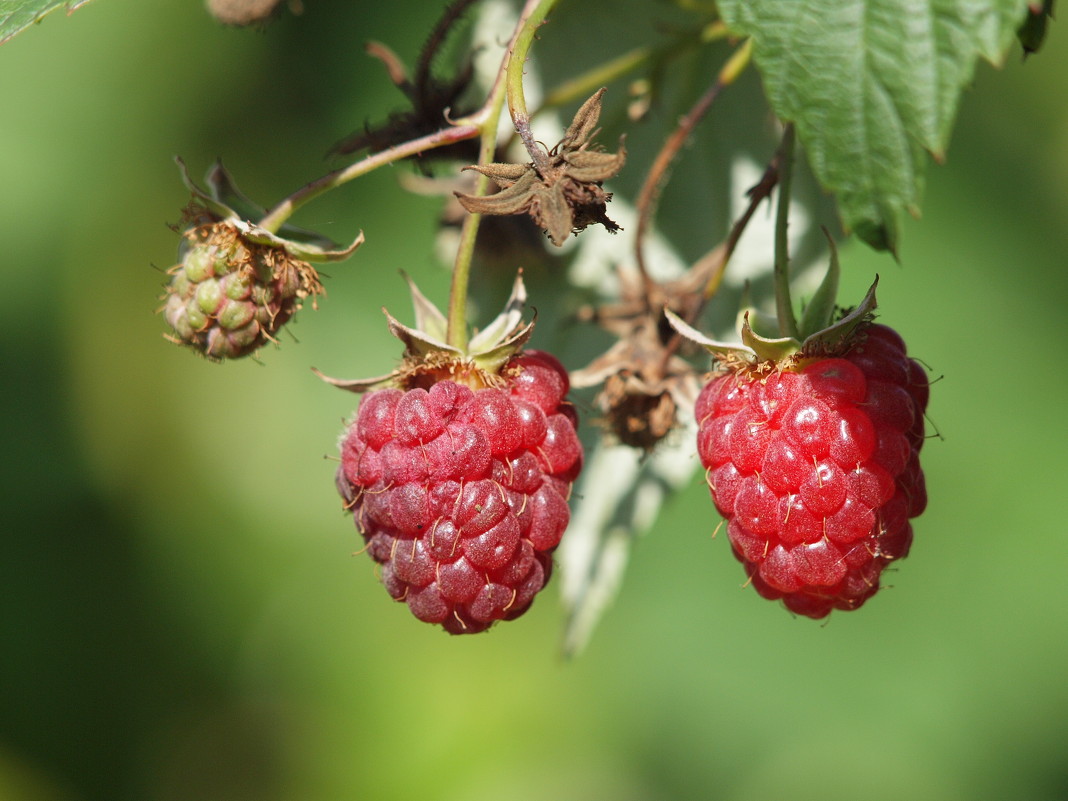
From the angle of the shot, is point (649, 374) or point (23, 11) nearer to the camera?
point (23, 11)

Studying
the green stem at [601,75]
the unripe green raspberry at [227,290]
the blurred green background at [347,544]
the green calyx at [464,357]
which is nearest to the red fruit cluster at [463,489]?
the green calyx at [464,357]

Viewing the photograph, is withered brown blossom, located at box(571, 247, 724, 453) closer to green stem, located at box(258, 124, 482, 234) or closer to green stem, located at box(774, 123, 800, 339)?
green stem, located at box(774, 123, 800, 339)

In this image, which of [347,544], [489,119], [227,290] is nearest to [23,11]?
[227,290]

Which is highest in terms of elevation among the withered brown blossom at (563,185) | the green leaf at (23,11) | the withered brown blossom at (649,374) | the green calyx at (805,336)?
the green leaf at (23,11)

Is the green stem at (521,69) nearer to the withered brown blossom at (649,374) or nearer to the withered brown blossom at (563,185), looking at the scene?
the withered brown blossom at (563,185)

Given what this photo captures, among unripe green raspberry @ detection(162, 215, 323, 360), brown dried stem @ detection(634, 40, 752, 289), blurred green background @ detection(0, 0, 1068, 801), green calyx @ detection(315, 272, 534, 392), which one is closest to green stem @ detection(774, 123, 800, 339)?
brown dried stem @ detection(634, 40, 752, 289)

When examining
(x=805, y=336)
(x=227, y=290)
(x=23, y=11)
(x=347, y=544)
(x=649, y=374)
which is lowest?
(x=347, y=544)

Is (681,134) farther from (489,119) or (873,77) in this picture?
(873,77)

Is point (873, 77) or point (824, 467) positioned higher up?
point (873, 77)
